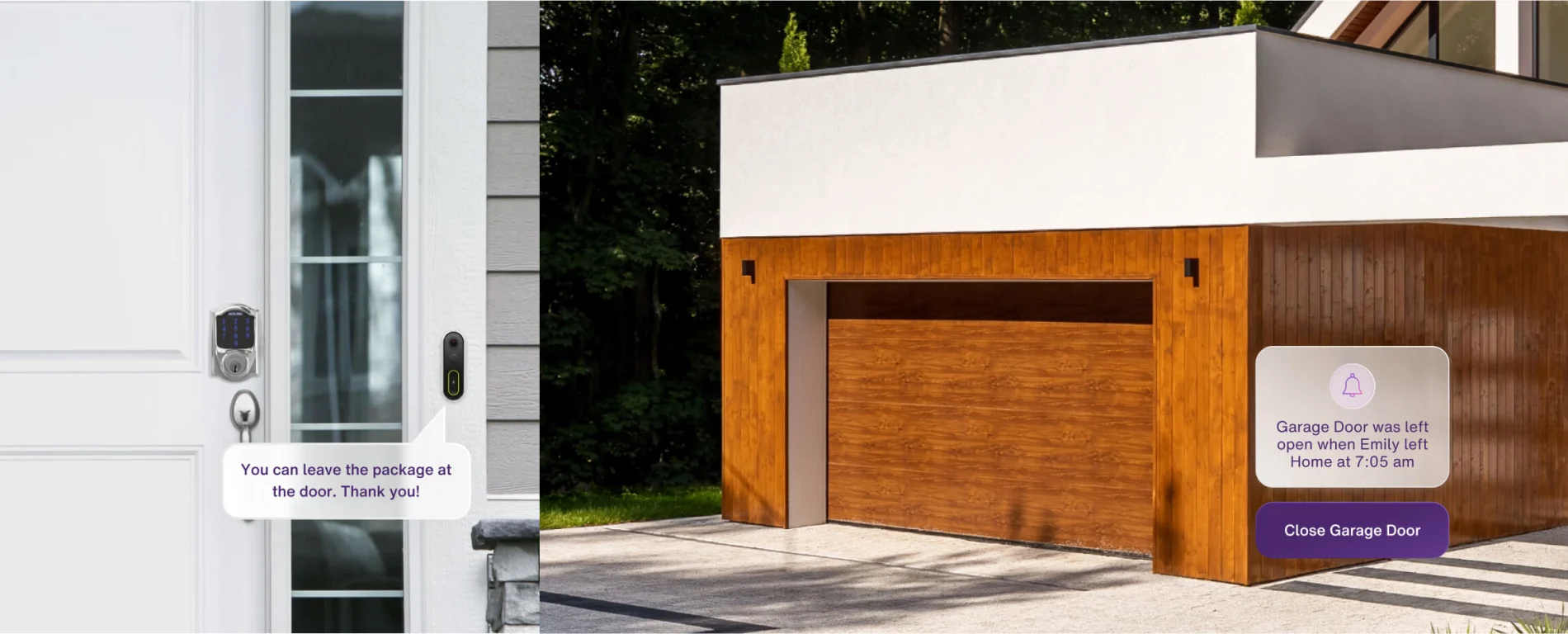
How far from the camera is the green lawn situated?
12.2 metres

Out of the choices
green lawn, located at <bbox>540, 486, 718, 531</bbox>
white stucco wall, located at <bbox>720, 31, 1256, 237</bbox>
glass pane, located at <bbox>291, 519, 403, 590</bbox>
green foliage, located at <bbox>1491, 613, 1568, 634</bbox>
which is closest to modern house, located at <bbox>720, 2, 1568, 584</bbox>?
white stucco wall, located at <bbox>720, 31, 1256, 237</bbox>

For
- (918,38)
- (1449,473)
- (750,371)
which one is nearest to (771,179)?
(750,371)

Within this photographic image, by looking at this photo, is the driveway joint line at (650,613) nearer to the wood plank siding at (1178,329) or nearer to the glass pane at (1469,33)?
the wood plank siding at (1178,329)

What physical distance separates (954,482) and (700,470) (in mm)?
7609

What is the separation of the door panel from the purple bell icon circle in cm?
108

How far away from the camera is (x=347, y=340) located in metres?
3.55

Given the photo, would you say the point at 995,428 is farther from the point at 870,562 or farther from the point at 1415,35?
the point at 1415,35

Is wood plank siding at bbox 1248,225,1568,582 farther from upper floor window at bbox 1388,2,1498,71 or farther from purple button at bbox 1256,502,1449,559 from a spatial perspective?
upper floor window at bbox 1388,2,1498,71

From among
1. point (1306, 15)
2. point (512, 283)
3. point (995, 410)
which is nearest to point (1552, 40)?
point (1306, 15)

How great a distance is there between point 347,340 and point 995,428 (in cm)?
739

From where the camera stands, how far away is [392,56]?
11.8 feet

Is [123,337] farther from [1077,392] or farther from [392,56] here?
[1077,392]

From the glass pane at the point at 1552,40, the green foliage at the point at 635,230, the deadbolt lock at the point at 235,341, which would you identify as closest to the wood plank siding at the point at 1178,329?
the glass pane at the point at 1552,40

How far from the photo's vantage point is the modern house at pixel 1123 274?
8.84 m
